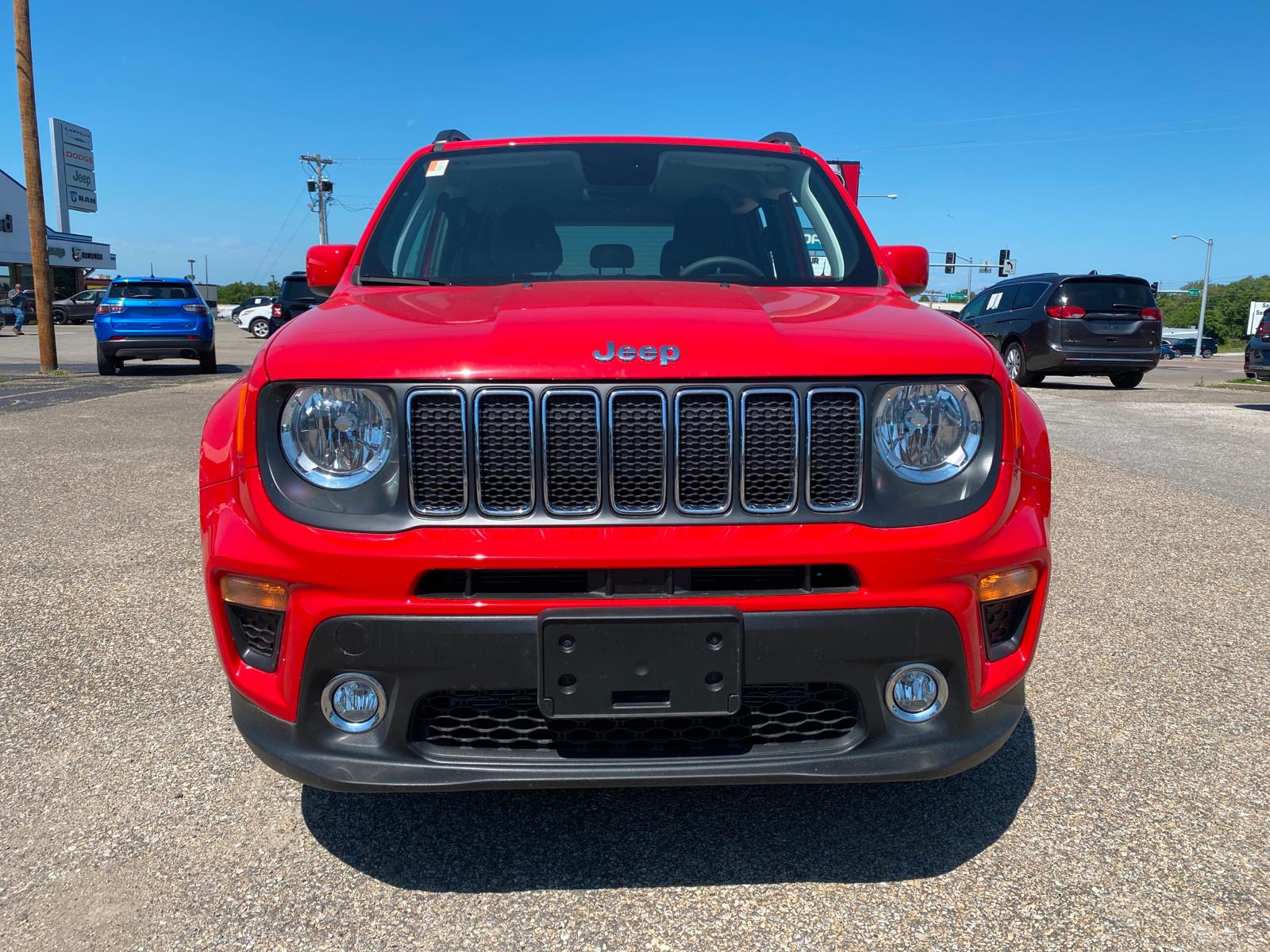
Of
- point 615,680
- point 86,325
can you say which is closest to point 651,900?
point 615,680

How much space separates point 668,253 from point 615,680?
1695 millimetres

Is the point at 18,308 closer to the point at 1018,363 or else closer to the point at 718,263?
the point at 1018,363

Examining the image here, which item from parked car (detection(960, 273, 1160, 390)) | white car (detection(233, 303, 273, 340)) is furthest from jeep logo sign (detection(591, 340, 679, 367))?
white car (detection(233, 303, 273, 340))

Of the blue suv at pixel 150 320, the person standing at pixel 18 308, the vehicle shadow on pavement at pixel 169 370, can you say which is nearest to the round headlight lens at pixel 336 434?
the vehicle shadow on pavement at pixel 169 370

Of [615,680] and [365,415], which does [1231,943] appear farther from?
[365,415]

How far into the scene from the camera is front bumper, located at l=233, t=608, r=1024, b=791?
1.90m

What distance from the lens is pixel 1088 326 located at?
45.3ft

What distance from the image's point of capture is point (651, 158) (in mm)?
3441

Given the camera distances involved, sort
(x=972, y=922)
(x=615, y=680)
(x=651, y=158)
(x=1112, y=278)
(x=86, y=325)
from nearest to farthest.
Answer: (x=615, y=680) < (x=972, y=922) < (x=651, y=158) < (x=1112, y=278) < (x=86, y=325)

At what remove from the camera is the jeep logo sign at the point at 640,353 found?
196 centimetres

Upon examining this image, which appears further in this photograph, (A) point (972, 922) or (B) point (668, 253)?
(B) point (668, 253)

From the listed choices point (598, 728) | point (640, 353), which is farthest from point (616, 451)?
point (598, 728)

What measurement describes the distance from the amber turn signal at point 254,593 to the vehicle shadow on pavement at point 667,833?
67cm

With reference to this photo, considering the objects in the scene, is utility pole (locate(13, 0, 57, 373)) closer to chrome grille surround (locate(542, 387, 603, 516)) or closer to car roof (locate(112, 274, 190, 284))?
car roof (locate(112, 274, 190, 284))
